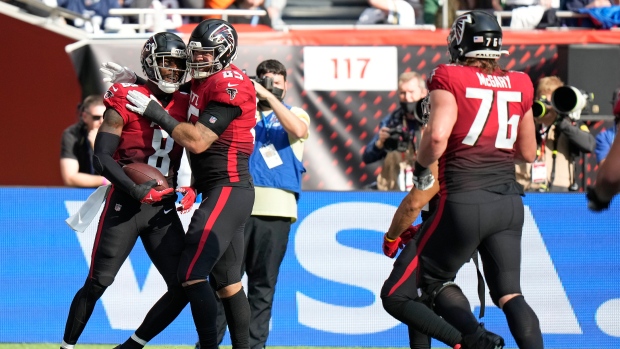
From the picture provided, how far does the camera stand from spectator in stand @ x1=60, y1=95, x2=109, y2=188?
8.85 meters

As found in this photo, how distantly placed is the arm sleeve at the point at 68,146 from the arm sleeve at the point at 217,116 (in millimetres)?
3147

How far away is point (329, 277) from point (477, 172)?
263 centimetres

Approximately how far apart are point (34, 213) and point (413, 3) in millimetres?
5433

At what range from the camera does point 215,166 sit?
616cm

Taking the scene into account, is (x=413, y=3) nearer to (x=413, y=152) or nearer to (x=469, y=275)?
(x=413, y=152)

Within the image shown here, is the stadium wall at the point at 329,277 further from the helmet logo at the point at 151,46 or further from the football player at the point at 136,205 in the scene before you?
the helmet logo at the point at 151,46

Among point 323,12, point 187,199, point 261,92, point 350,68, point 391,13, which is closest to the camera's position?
point 187,199

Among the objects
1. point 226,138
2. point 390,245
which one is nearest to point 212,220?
point 226,138

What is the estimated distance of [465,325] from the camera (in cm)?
552

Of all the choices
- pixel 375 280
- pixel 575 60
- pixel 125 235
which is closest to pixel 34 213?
pixel 125 235

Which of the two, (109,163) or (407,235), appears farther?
(407,235)

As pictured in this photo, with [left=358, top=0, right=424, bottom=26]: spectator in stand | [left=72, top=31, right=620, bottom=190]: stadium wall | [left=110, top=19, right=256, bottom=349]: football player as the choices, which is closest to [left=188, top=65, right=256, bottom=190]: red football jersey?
[left=110, top=19, right=256, bottom=349]: football player

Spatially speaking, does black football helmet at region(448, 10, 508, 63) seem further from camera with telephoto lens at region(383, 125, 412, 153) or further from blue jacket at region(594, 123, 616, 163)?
blue jacket at region(594, 123, 616, 163)

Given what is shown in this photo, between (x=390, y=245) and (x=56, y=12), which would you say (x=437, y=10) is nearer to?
(x=56, y=12)
